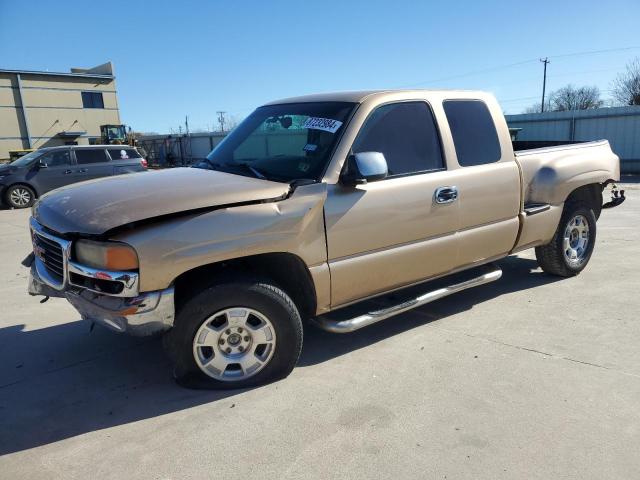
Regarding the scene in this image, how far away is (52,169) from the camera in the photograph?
14023mm

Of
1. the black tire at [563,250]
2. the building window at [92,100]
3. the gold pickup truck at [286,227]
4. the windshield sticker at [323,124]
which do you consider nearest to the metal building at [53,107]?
the building window at [92,100]

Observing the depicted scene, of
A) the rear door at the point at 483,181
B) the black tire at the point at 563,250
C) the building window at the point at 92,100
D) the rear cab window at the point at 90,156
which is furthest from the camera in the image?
the building window at the point at 92,100

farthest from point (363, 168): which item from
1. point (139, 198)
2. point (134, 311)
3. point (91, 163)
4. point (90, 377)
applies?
point (91, 163)

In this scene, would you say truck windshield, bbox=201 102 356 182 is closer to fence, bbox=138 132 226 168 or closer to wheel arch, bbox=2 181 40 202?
wheel arch, bbox=2 181 40 202

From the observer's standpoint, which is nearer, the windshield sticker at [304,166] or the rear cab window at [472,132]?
the windshield sticker at [304,166]

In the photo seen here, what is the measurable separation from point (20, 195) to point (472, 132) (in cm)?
1339

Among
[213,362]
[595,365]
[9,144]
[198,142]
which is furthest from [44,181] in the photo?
[9,144]

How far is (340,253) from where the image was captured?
3.52m

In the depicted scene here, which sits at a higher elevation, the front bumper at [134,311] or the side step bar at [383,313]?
the front bumper at [134,311]

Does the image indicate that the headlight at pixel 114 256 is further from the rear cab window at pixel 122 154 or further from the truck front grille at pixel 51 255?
the rear cab window at pixel 122 154

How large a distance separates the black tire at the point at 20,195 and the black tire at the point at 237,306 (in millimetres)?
12779

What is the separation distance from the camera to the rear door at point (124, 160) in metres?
14.6

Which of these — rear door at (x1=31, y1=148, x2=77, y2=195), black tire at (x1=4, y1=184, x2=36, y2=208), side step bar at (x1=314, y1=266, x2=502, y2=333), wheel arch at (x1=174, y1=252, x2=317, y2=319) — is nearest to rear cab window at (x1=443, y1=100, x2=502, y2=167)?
side step bar at (x1=314, y1=266, x2=502, y2=333)

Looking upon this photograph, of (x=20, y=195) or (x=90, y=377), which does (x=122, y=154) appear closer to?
(x=20, y=195)
